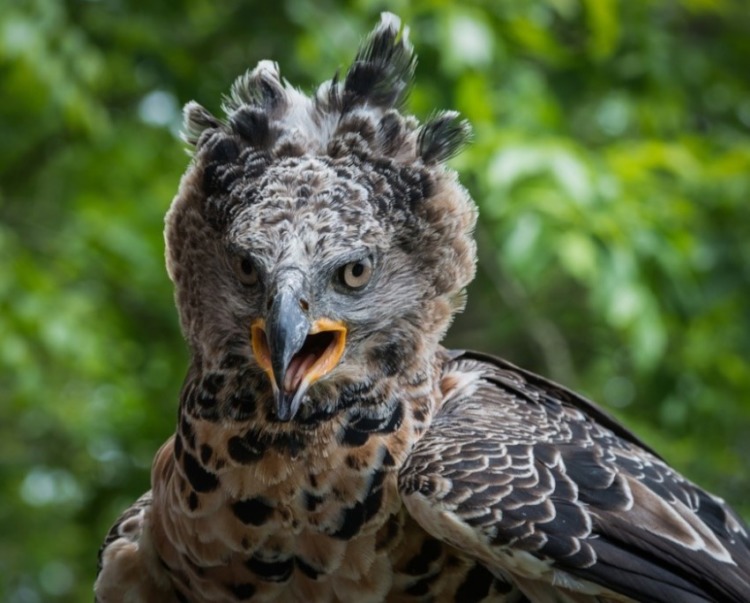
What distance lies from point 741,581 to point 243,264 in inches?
60.1

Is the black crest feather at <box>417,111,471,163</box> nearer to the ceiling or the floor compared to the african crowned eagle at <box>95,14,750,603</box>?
nearer to the ceiling

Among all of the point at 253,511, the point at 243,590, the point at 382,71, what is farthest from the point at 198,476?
the point at 382,71

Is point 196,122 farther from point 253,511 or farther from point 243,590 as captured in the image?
Answer: point 243,590

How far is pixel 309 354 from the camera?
2.93 metres

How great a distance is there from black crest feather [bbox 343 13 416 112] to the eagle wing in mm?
888

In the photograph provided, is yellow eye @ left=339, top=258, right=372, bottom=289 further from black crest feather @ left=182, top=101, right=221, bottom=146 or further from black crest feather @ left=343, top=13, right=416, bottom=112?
black crest feather @ left=182, top=101, right=221, bottom=146

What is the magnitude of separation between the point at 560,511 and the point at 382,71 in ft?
4.28

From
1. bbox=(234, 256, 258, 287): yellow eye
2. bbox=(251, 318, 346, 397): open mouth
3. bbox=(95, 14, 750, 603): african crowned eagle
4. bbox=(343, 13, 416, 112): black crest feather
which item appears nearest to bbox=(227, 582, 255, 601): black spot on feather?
bbox=(95, 14, 750, 603): african crowned eagle

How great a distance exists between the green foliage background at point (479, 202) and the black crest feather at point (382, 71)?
4.94 feet

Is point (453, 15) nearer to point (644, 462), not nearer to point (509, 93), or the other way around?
point (509, 93)

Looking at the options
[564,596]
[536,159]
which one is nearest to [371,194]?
[564,596]

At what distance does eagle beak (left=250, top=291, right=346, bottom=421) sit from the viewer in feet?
8.77

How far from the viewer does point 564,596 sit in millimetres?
2904

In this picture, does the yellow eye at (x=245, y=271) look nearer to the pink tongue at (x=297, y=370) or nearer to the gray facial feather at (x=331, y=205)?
the gray facial feather at (x=331, y=205)
